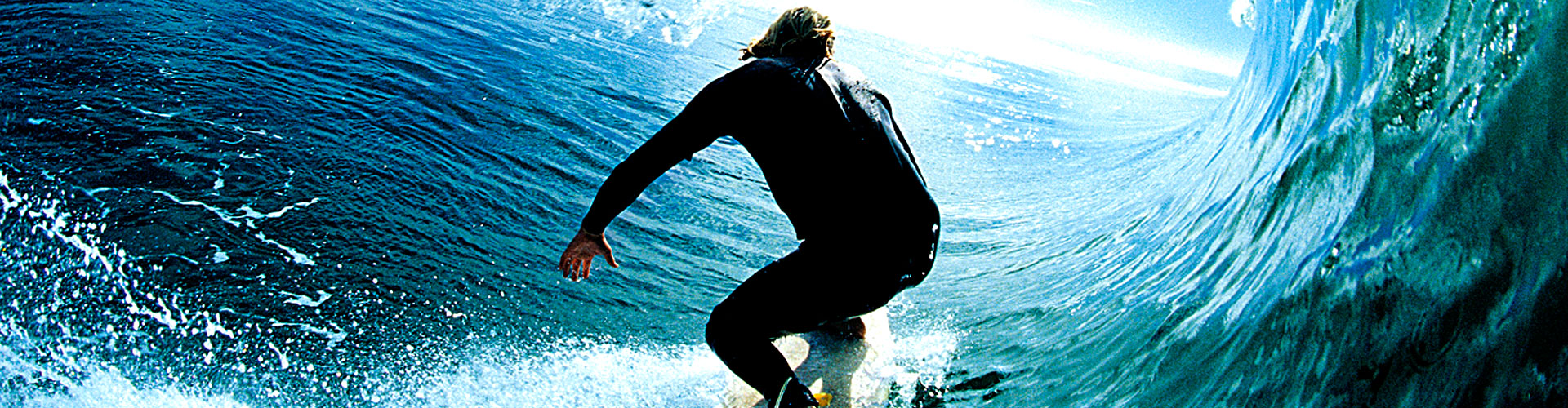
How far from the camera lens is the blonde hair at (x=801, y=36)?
2344mm

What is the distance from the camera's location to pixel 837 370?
129 inches

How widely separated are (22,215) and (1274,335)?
5.17m

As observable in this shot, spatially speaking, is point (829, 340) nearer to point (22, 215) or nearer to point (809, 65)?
point (809, 65)

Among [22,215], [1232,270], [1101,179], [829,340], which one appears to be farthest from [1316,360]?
[1101,179]

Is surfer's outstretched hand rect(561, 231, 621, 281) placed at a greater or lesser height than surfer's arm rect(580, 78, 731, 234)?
lesser

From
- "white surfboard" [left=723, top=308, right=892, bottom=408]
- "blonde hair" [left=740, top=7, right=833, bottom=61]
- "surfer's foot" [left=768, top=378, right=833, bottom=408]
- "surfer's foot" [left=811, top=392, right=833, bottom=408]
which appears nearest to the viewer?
"blonde hair" [left=740, top=7, right=833, bottom=61]

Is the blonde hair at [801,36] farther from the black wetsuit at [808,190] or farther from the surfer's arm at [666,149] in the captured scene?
the surfer's arm at [666,149]

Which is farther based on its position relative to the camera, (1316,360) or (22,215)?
(22,215)

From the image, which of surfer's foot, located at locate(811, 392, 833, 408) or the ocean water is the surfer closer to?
surfer's foot, located at locate(811, 392, 833, 408)

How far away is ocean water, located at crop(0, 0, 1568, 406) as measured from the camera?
2193 mm

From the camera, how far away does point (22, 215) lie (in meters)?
3.73

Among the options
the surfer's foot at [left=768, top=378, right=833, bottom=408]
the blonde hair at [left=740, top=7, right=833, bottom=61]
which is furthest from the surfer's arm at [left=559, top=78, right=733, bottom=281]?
the surfer's foot at [left=768, top=378, right=833, bottom=408]

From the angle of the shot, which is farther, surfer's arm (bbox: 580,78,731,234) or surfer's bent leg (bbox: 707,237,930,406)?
surfer's bent leg (bbox: 707,237,930,406)

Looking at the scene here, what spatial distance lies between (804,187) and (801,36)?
1.41ft
